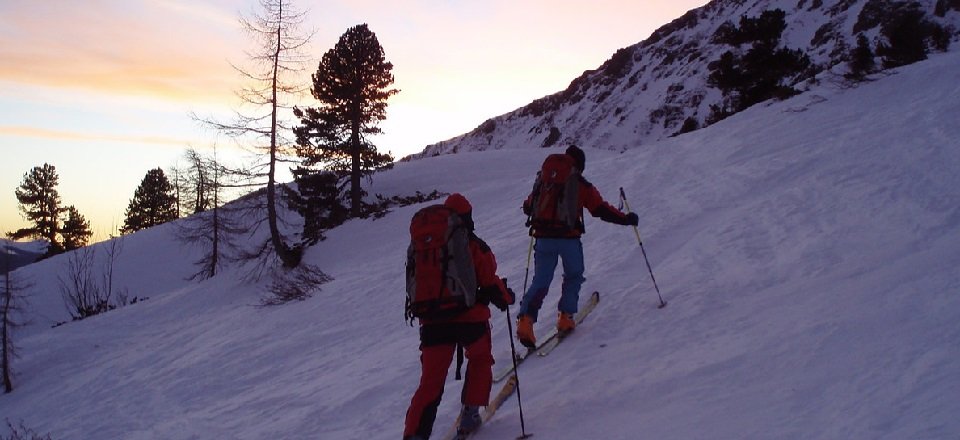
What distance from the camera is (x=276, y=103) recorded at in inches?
884

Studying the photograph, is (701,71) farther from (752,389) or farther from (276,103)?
(752,389)

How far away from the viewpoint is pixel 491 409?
593cm

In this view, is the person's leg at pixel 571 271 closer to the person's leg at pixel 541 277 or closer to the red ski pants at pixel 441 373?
the person's leg at pixel 541 277

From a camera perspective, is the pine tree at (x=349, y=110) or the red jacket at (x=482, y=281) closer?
the red jacket at (x=482, y=281)

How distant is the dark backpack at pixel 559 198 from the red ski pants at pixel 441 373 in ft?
6.75

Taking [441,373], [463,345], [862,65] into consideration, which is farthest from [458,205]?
[862,65]

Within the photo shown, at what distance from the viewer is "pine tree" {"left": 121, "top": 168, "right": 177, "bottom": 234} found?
60750 millimetres

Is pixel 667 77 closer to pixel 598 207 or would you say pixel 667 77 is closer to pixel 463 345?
pixel 598 207

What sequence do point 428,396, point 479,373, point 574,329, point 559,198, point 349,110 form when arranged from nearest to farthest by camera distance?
point 428,396 → point 479,373 → point 559,198 → point 574,329 → point 349,110

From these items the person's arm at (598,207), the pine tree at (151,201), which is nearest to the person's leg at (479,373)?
the person's arm at (598,207)

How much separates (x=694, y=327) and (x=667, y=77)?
55.0 m

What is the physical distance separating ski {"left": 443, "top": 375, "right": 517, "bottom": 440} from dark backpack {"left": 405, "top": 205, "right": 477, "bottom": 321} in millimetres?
1044

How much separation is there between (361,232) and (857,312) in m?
18.8

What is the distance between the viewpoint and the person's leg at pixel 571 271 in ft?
23.4
